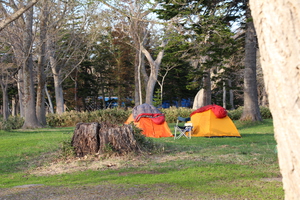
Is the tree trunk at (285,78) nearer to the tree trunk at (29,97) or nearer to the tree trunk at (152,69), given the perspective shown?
the tree trunk at (29,97)

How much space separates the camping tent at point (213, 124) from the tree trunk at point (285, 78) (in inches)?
485

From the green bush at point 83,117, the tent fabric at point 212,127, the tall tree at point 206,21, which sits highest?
the tall tree at point 206,21

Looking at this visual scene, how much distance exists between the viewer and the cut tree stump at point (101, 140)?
8656 mm

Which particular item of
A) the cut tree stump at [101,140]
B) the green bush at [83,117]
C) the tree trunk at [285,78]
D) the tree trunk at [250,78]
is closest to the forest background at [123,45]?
the tree trunk at [250,78]

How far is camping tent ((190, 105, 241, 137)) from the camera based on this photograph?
14.5m

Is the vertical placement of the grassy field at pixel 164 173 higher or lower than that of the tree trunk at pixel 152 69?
lower

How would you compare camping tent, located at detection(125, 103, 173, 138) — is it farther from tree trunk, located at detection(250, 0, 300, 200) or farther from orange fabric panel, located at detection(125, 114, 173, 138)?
tree trunk, located at detection(250, 0, 300, 200)

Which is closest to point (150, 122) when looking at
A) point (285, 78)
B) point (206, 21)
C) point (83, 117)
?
point (206, 21)

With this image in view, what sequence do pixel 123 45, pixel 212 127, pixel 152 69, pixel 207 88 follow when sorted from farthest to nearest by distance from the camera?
pixel 123 45 < pixel 152 69 < pixel 207 88 < pixel 212 127

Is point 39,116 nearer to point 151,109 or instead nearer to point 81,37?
point 81,37

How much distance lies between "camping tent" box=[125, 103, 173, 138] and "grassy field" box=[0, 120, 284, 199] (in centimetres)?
438

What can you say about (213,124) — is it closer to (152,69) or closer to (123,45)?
(152,69)

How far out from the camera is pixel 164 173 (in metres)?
6.82

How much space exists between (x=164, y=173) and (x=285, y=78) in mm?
4895
